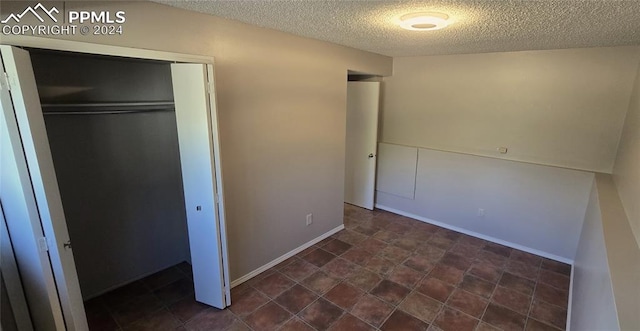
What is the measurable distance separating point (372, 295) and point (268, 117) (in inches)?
76.2

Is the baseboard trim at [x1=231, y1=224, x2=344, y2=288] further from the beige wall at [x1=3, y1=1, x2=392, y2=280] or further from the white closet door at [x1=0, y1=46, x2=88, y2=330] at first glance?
the white closet door at [x1=0, y1=46, x2=88, y2=330]

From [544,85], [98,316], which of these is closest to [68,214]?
[98,316]

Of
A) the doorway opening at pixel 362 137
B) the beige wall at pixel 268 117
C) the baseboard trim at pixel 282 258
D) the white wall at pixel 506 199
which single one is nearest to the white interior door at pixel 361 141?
the doorway opening at pixel 362 137

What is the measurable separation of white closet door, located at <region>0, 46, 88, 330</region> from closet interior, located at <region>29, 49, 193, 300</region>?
905 millimetres

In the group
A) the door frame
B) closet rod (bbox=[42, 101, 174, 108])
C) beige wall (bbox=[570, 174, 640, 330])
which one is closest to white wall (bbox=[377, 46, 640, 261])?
beige wall (bbox=[570, 174, 640, 330])

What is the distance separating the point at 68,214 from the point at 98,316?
879 mm

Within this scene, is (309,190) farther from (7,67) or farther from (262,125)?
(7,67)

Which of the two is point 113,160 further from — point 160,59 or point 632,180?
point 632,180

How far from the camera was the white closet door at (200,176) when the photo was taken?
6.93 feet

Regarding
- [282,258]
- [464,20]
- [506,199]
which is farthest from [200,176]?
[506,199]

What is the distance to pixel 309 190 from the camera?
3404 millimetres

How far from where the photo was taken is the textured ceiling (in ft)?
5.74

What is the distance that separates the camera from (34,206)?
1488 millimetres

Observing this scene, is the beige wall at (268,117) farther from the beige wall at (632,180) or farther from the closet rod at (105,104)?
the beige wall at (632,180)
